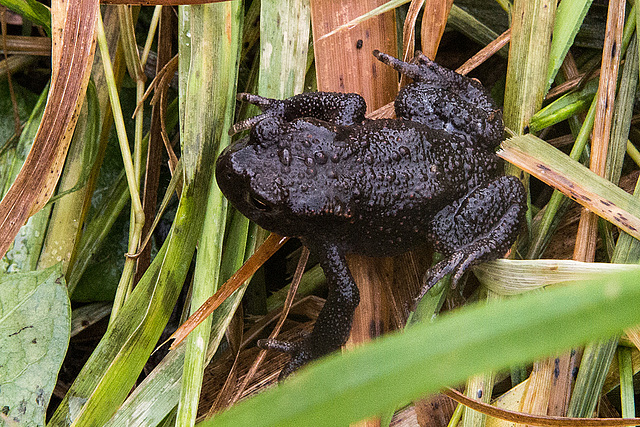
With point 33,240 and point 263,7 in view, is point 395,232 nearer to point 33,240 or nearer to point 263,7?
point 263,7

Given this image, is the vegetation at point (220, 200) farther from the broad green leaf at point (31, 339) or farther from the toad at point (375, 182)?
the toad at point (375, 182)

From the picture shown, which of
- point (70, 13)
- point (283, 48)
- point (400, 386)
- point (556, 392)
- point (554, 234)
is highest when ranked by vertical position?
point (70, 13)

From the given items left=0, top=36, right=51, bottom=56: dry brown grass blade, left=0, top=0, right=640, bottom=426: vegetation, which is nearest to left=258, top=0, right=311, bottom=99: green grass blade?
left=0, top=0, right=640, bottom=426: vegetation

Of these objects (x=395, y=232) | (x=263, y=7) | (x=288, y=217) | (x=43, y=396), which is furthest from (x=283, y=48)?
(x=43, y=396)

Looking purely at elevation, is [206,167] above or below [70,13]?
below

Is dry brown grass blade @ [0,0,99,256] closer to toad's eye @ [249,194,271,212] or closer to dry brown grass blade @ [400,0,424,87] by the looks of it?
toad's eye @ [249,194,271,212]

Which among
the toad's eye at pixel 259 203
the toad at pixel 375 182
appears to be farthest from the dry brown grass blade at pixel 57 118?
the toad's eye at pixel 259 203

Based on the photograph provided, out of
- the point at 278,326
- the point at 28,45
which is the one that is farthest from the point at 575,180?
the point at 28,45
